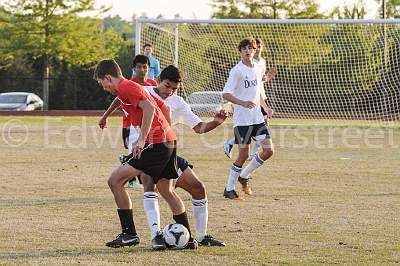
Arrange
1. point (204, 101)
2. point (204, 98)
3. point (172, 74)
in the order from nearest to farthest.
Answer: point (172, 74), point (204, 101), point (204, 98)

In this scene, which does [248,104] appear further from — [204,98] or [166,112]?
[204,98]

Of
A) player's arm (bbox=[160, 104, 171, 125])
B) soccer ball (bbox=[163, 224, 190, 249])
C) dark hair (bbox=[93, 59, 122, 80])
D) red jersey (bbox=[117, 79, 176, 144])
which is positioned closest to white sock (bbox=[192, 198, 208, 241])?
soccer ball (bbox=[163, 224, 190, 249])

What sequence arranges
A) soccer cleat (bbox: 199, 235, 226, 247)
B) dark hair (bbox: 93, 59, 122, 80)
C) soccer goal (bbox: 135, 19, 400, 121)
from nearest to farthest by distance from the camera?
dark hair (bbox: 93, 59, 122, 80), soccer cleat (bbox: 199, 235, 226, 247), soccer goal (bbox: 135, 19, 400, 121)

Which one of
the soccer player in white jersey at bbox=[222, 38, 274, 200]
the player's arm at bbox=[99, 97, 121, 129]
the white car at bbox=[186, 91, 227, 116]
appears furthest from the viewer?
the white car at bbox=[186, 91, 227, 116]

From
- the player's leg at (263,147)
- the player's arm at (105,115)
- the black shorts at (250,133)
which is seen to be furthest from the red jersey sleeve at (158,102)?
the player's leg at (263,147)

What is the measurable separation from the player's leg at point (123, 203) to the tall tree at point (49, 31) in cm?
3992

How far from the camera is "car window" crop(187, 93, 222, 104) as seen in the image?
24.0 m

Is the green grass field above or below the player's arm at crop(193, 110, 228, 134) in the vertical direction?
below

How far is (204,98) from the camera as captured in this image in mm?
24219

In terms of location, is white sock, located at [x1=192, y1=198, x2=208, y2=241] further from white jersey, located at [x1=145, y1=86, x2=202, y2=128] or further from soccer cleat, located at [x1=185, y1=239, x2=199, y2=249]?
white jersey, located at [x1=145, y1=86, x2=202, y2=128]

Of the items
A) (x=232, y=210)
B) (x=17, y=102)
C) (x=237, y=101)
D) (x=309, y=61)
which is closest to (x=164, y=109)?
(x=232, y=210)

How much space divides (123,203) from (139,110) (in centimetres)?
86

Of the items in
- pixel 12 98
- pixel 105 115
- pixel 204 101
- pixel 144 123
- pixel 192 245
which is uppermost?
pixel 144 123

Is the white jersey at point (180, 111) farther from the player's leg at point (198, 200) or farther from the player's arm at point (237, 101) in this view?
the player's arm at point (237, 101)
